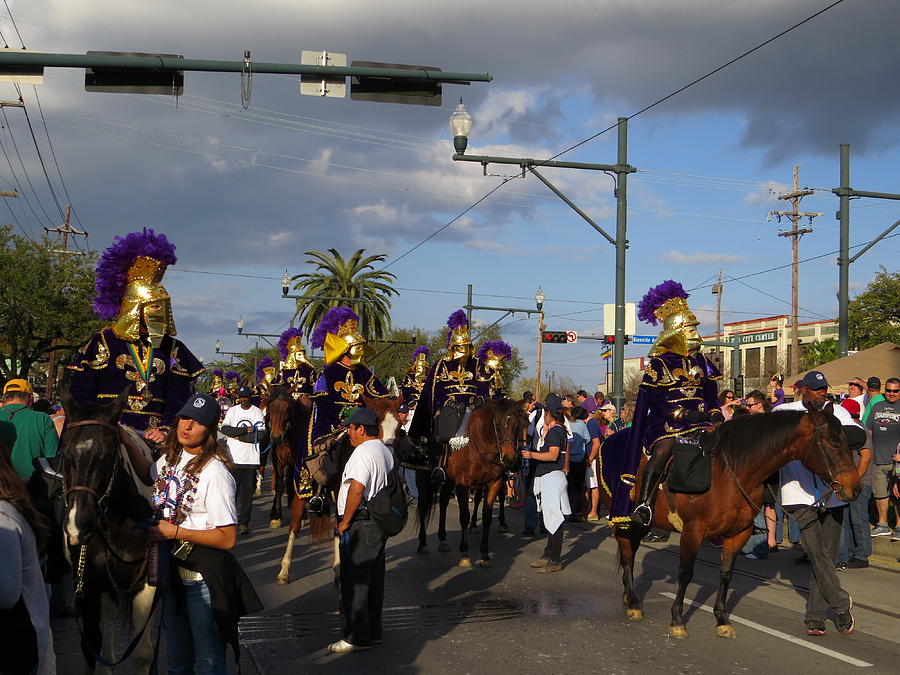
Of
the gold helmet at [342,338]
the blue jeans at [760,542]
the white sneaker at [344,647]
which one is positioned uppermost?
the gold helmet at [342,338]

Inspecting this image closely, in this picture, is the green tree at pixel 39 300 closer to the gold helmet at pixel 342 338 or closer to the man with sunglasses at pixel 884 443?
the gold helmet at pixel 342 338

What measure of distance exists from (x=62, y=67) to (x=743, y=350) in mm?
75765

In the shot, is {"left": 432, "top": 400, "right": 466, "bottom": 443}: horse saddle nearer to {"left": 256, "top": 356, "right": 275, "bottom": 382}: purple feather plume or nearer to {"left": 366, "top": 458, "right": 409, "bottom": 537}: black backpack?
{"left": 366, "top": 458, "right": 409, "bottom": 537}: black backpack

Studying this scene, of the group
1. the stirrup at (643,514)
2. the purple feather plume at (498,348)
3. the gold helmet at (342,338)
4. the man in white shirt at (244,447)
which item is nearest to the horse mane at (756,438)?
the stirrup at (643,514)

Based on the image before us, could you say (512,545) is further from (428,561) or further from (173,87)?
(173,87)

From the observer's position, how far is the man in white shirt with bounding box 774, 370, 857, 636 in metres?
8.37

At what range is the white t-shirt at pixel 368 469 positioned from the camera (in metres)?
7.56

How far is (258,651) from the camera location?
301 inches

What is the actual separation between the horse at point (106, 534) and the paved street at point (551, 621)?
1809 millimetres

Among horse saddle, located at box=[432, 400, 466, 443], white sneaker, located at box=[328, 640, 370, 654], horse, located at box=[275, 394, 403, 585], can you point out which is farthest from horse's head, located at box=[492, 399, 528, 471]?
white sneaker, located at box=[328, 640, 370, 654]

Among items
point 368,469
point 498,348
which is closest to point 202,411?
point 368,469

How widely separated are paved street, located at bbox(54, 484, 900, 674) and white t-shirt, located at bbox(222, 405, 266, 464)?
175 centimetres

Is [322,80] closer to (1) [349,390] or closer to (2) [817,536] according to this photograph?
(1) [349,390]

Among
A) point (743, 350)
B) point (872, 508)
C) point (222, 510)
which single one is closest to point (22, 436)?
point (222, 510)
